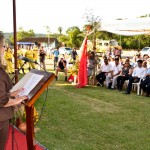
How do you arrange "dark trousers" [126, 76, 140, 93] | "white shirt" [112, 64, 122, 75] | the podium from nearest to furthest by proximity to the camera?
the podium < "dark trousers" [126, 76, 140, 93] < "white shirt" [112, 64, 122, 75]

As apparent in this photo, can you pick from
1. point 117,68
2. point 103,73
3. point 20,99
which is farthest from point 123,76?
point 20,99

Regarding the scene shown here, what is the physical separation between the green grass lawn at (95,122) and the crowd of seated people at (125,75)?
50 centimetres

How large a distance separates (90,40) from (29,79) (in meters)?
10.9

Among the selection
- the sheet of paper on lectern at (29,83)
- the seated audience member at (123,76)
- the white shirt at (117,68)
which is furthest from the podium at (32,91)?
the white shirt at (117,68)

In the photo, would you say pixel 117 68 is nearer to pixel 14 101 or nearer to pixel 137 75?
pixel 137 75

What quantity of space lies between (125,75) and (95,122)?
5.11 metres

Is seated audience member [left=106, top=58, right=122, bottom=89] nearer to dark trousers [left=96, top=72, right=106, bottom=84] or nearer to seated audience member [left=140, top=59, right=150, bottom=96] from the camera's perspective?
dark trousers [left=96, top=72, right=106, bottom=84]

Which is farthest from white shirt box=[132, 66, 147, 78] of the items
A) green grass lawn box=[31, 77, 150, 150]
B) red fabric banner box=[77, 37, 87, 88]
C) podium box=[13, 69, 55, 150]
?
podium box=[13, 69, 55, 150]

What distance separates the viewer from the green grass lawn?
5441mm

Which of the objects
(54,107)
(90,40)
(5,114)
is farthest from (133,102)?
(5,114)

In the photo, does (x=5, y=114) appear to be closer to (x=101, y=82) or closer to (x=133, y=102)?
(x=133, y=102)

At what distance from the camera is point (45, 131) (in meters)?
6.09

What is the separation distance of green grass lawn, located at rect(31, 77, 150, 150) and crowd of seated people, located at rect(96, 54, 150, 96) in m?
0.50

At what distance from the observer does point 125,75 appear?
11633mm
